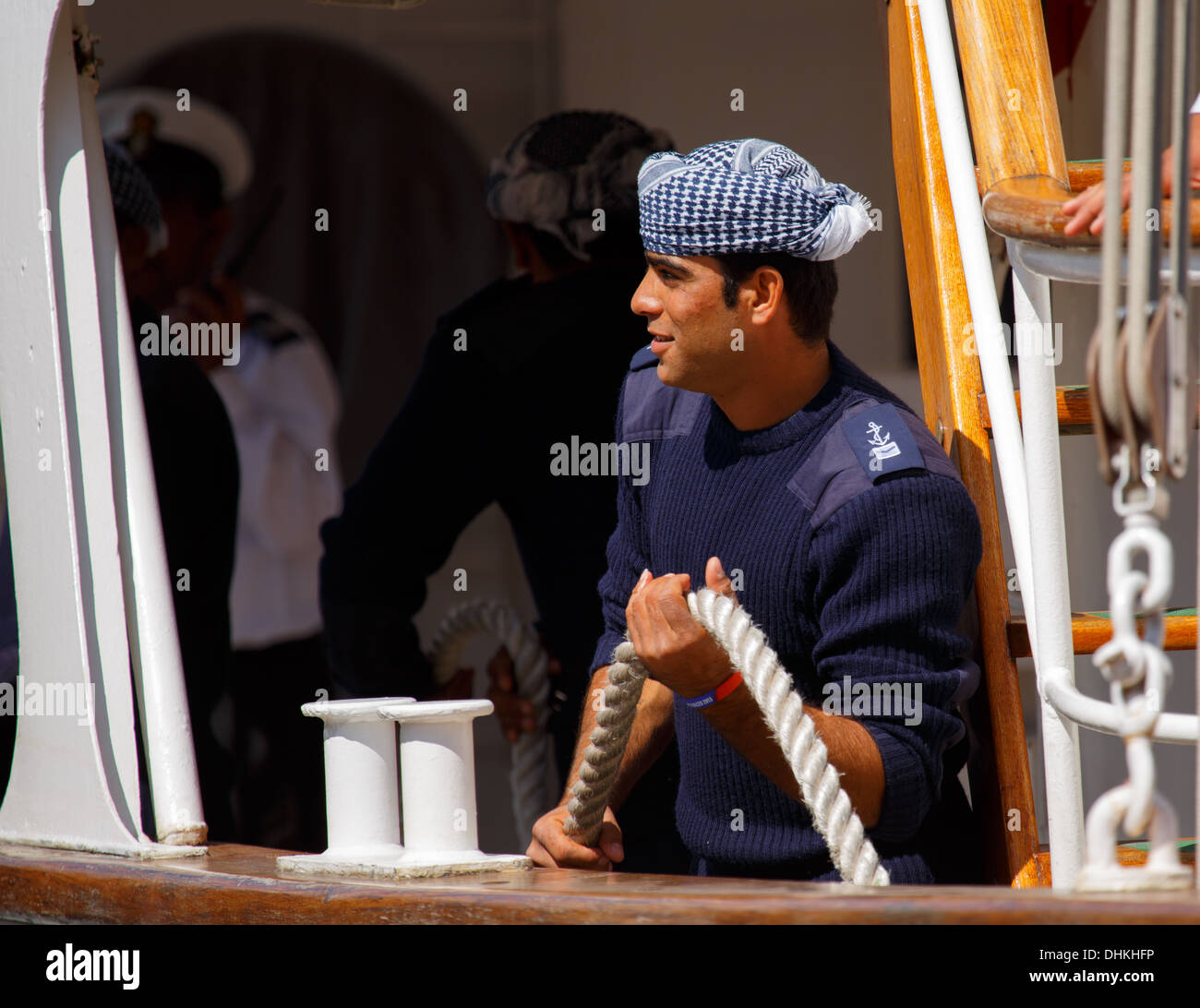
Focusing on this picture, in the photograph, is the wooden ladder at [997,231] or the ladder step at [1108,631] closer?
the wooden ladder at [997,231]

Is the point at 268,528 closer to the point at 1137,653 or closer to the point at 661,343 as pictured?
the point at 661,343

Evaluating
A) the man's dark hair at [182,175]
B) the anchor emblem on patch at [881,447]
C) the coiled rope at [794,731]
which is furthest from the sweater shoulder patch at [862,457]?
the man's dark hair at [182,175]

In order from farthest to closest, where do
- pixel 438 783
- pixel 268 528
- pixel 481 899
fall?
pixel 268 528 < pixel 438 783 < pixel 481 899

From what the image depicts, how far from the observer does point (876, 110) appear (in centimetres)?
420

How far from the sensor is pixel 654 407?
90.0 inches

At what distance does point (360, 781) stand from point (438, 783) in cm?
8

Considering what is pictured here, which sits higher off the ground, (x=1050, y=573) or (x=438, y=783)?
(x=1050, y=573)

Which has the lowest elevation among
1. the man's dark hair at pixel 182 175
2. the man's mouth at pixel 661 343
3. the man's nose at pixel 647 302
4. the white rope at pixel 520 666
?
the white rope at pixel 520 666

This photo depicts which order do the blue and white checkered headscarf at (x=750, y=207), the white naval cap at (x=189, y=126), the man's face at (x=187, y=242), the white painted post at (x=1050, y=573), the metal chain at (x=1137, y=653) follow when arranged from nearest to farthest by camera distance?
the metal chain at (x=1137, y=653) → the white painted post at (x=1050, y=573) → the blue and white checkered headscarf at (x=750, y=207) → the man's face at (x=187, y=242) → the white naval cap at (x=189, y=126)

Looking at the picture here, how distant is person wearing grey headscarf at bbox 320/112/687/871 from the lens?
9.62ft

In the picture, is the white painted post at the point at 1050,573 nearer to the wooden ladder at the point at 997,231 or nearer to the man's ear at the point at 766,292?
the wooden ladder at the point at 997,231

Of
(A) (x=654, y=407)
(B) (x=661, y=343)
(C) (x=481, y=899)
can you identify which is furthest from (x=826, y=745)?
(A) (x=654, y=407)

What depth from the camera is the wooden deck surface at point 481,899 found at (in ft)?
3.93

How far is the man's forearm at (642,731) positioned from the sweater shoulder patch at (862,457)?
403 millimetres
